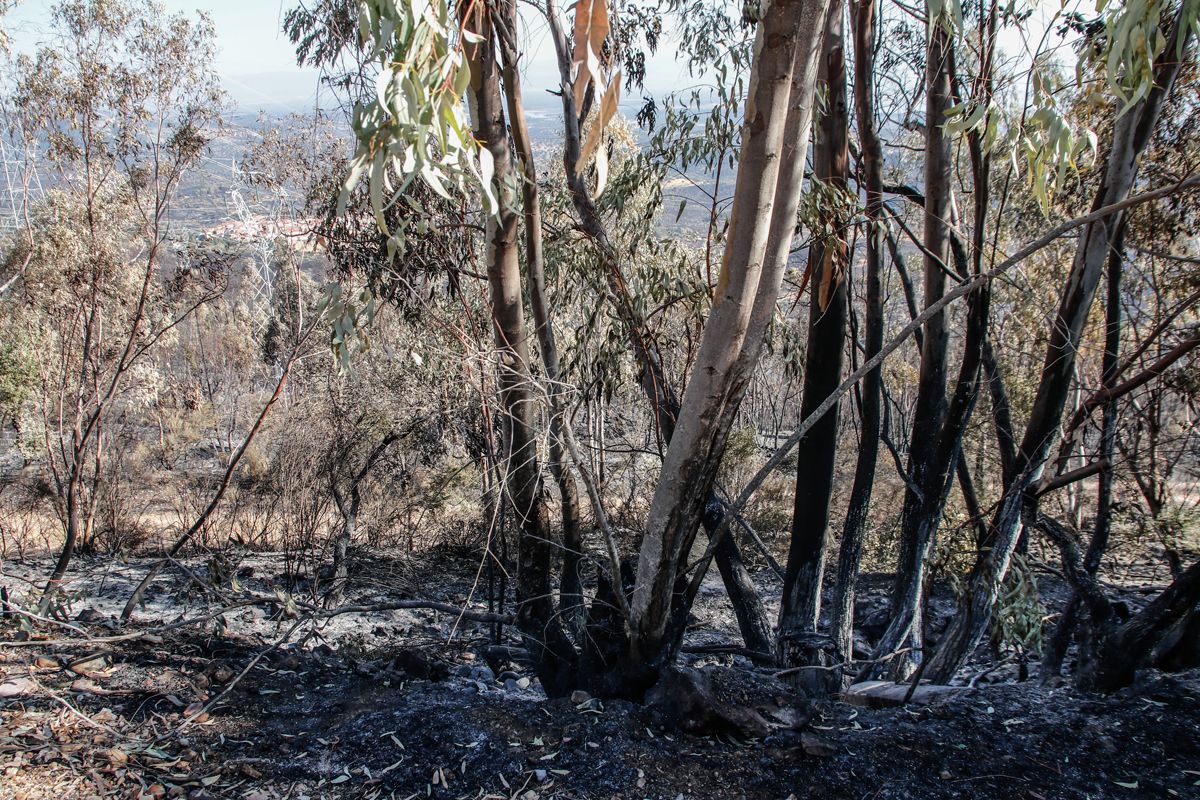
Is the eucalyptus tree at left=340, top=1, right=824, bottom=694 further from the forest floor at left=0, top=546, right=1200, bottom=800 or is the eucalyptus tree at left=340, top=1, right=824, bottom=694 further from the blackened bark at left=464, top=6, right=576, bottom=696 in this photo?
the forest floor at left=0, top=546, right=1200, bottom=800

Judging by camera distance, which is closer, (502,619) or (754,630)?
(502,619)

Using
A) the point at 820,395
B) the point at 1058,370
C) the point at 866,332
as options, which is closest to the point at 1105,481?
the point at 1058,370

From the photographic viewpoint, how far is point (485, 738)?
7.97ft

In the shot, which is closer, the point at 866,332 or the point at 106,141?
the point at 866,332

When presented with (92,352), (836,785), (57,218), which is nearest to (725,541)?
(836,785)

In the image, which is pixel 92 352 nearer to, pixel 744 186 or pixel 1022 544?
pixel 744 186

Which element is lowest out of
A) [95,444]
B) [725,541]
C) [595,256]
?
[95,444]

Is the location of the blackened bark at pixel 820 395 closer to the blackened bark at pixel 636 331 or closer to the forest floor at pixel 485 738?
the blackened bark at pixel 636 331

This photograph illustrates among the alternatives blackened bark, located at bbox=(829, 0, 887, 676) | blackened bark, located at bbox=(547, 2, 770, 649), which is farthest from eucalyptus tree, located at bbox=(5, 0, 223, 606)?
blackened bark, located at bbox=(829, 0, 887, 676)

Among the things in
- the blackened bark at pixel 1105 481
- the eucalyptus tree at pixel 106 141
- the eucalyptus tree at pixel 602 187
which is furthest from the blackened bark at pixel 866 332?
the eucalyptus tree at pixel 106 141

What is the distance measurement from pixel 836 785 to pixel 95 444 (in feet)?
32.7

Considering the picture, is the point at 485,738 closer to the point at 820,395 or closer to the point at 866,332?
the point at 820,395

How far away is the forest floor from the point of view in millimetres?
2164

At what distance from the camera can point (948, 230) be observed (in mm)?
3971
